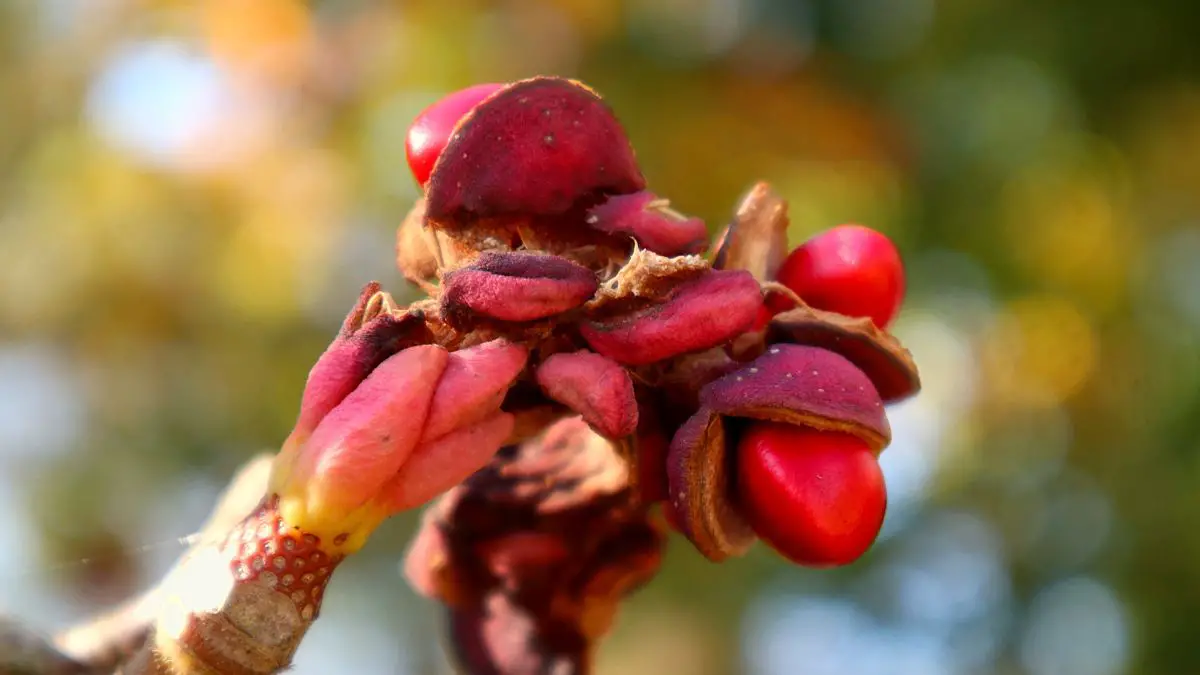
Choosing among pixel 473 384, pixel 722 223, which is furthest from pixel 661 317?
pixel 722 223

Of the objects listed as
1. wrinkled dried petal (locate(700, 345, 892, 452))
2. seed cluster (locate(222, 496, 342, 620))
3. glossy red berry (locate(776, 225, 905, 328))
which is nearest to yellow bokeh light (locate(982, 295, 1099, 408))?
glossy red berry (locate(776, 225, 905, 328))

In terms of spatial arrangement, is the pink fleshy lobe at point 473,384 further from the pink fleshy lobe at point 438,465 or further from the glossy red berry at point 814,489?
the glossy red berry at point 814,489

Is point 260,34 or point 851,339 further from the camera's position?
point 260,34

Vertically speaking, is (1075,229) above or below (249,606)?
below

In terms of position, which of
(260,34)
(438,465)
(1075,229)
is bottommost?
(1075,229)

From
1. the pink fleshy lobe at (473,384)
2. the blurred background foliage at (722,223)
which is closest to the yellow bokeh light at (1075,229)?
the blurred background foliage at (722,223)

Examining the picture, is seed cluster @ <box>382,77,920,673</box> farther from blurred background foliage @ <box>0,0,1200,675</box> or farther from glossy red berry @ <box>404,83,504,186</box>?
blurred background foliage @ <box>0,0,1200,675</box>

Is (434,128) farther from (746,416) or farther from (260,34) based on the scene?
(260,34)
